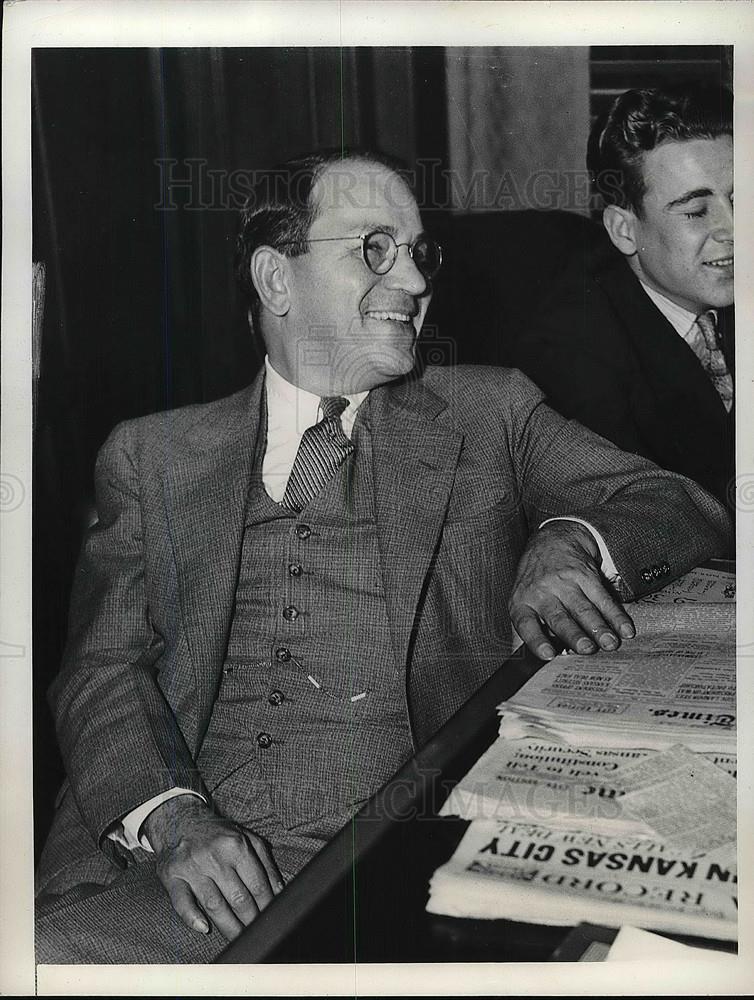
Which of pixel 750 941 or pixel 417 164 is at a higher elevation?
pixel 417 164

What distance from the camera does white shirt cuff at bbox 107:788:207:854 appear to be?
1.46 m

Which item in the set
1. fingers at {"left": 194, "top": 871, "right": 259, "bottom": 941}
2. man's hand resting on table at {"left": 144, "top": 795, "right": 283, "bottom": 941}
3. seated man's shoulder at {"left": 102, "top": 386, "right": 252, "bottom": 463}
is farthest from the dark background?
fingers at {"left": 194, "top": 871, "right": 259, "bottom": 941}

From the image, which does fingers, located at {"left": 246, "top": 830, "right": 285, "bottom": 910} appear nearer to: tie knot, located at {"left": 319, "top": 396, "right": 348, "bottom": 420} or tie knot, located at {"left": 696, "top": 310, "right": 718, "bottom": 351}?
tie knot, located at {"left": 319, "top": 396, "right": 348, "bottom": 420}

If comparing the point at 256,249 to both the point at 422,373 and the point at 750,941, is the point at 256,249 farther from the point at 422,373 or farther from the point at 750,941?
the point at 750,941

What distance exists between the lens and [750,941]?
4.62ft

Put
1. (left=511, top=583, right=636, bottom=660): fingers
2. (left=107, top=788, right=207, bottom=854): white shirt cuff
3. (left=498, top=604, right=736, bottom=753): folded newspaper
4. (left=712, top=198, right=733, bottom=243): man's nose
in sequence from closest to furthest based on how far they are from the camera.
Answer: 1. (left=498, top=604, right=736, bottom=753): folded newspaper
2. (left=511, top=583, right=636, bottom=660): fingers
3. (left=107, top=788, right=207, bottom=854): white shirt cuff
4. (left=712, top=198, right=733, bottom=243): man's nose

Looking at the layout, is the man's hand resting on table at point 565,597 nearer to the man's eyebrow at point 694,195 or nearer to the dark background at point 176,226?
the dark background at point 176,226

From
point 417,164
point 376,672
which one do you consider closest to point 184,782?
point 376,672

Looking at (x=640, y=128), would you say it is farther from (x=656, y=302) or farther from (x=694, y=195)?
(x=656, y=302)

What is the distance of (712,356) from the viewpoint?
159 cm

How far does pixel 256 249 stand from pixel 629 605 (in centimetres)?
76

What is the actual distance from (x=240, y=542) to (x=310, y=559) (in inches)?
4.4

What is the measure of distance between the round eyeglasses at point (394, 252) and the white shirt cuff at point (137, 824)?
83 centimetres

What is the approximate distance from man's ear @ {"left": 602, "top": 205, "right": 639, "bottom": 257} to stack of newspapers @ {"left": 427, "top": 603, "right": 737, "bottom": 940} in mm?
615
